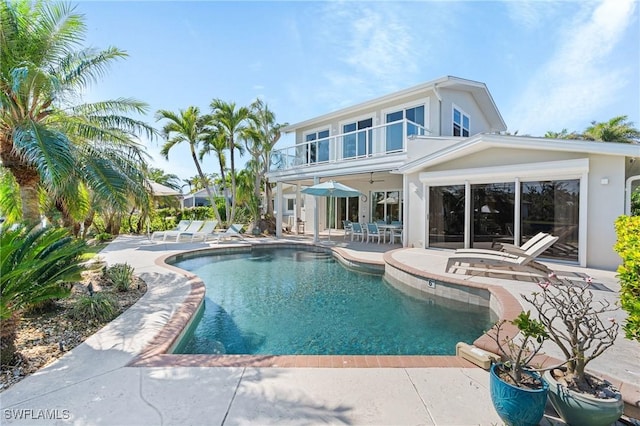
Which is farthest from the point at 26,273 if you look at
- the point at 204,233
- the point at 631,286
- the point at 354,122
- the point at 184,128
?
the point at 184,128

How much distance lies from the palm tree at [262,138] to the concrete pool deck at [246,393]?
17.9m

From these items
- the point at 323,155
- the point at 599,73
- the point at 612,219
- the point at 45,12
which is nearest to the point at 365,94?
the point at 323,155

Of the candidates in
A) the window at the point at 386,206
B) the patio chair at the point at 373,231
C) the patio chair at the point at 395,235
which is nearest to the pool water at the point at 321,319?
the patio chair at the point at 395,235

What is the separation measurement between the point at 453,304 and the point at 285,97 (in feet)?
62.4

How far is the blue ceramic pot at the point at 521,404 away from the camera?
103 inches

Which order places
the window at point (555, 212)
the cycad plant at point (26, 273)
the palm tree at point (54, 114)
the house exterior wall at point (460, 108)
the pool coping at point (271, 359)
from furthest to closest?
the house exterior wall at point (460, 108)
the window at point (555, 212)
the palm tree at point (54, 114)
the pool coping at point (271, 359)
the cycad plant at point (26, 273)

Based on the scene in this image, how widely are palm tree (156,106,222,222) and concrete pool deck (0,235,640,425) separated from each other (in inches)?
731

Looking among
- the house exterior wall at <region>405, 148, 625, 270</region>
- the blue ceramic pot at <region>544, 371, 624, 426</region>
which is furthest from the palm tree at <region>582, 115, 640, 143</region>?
the blue ceramic pot at <region>544, 371, 624, 426</region>

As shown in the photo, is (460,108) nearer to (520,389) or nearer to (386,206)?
(386,206)

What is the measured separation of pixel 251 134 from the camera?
2023 cm

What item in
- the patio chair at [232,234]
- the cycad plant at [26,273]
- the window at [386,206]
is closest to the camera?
the cycad plant at [26,273]

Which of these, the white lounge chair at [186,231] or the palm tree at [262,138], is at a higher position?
the palm tree at [262,138]

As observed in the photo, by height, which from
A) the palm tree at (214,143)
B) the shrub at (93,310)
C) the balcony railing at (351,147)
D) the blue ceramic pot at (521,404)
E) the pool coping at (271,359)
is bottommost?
the pool coping at (271,359)

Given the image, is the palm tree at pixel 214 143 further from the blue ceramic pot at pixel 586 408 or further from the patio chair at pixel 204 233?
the blue ceramic pot at pixel 586 408
